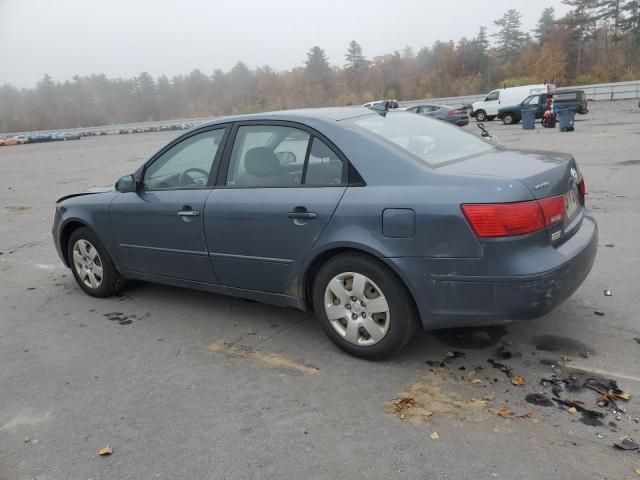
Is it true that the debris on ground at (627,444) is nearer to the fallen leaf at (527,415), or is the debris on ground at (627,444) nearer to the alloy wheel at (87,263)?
the fallen leaf at (527,415)

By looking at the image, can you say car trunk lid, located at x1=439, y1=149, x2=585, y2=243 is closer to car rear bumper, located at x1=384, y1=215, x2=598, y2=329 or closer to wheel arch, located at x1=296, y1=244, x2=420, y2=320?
car rear bumper, located at x1=384, y1=215, x2=598, y2=329

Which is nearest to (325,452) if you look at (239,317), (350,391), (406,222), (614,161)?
(350,391)

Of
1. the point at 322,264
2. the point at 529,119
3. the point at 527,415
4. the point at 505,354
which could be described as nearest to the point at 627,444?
the point at 527,415

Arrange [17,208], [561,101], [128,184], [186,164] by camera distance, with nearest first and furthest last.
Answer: [186,164] < [128,184] < [17,208] < [561,101]

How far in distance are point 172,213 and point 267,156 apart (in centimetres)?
93

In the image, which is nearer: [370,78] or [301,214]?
[301,214]

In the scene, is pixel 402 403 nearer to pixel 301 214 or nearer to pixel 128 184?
pixel 301 214

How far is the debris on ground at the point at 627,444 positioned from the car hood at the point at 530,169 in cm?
128

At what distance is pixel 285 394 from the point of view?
10.5ft

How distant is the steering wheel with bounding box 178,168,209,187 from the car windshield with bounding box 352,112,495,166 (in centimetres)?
123

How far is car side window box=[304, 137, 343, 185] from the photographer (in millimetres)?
3482

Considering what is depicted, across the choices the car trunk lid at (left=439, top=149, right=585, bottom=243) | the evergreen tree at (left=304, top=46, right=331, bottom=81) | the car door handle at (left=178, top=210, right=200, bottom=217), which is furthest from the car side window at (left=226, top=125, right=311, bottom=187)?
the evergreen tree at (left=304, top=46, right=331, bottom=81)

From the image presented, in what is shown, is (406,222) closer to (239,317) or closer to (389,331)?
(389,331)

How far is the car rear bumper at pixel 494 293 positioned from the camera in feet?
9.68
